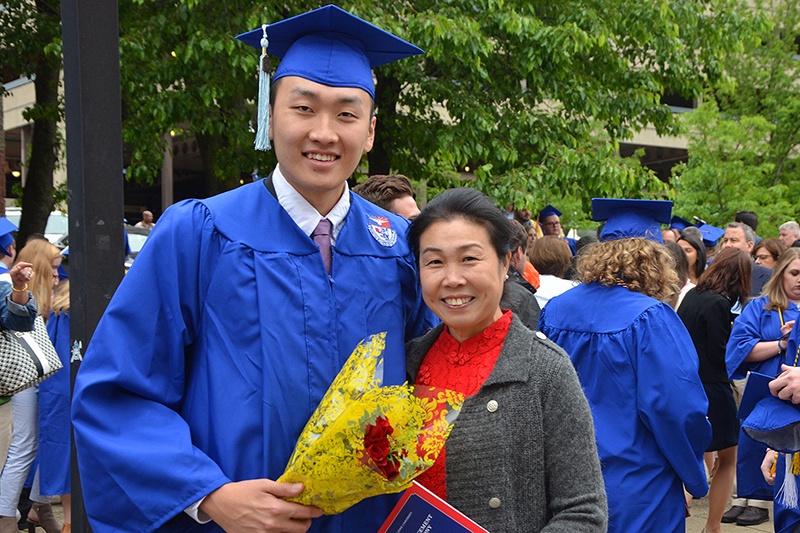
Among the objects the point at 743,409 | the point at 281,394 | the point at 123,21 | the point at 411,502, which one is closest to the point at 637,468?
the point at 743,409

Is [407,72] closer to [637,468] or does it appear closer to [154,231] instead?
[637,468]

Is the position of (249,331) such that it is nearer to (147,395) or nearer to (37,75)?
(147,395)

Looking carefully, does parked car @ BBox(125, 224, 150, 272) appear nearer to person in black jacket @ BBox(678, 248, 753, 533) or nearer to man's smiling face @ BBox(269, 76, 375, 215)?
person in black jacket @ BBox(678, 248, 753, 533)

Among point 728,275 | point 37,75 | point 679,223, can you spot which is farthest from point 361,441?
point 37,75

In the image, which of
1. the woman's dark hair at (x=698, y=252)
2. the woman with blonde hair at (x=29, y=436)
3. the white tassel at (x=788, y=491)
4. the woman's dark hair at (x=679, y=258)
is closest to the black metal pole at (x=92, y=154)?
the woman with blonde hair at (x=29, y=436)

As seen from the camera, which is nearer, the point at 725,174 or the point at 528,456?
the point at 528,456

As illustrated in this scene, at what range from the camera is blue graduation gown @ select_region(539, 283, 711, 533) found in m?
3.20

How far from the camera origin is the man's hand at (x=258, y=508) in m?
1.68

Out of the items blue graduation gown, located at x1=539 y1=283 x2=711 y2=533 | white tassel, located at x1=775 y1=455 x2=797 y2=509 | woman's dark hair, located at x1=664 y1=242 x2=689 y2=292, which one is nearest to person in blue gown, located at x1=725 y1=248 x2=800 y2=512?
woman's dark hair, located at x1=664 y1=242 x2=689 y2=292

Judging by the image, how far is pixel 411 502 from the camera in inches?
70.1

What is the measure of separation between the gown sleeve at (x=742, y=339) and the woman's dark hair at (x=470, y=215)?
4.15 meters

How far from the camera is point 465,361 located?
212cm

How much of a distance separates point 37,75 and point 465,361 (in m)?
10.6

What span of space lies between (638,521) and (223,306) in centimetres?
223
